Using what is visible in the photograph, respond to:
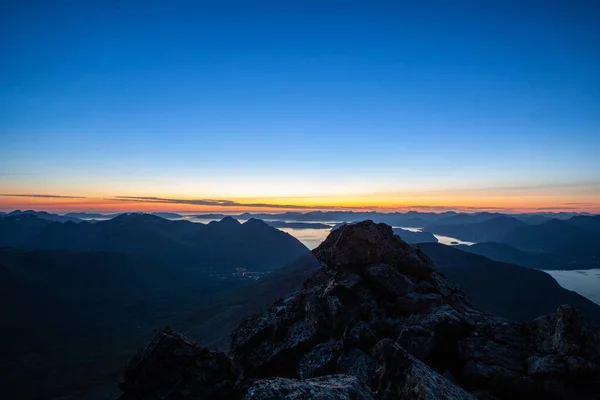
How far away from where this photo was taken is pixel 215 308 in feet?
579

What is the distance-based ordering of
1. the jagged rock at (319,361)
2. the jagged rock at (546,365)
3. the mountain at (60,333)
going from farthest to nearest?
1. the mountain at (60,333)
2. the jagged rock at (319,361)
3. the jagged rock at (546,365)

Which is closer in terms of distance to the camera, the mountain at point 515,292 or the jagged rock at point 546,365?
the jagged rock at point 546,365

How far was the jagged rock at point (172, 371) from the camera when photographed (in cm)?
1823

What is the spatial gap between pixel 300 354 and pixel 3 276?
747 ft

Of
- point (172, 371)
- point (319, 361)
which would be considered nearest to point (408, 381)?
point (319, 361)

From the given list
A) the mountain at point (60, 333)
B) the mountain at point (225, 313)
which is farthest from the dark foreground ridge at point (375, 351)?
the mountain at point (60, 333)

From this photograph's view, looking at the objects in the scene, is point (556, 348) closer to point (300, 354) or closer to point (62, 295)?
point (300, 354)

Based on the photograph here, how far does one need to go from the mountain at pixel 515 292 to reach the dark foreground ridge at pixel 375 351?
140m

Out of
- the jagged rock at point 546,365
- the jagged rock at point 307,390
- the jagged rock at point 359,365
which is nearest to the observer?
the jagged rock at point 307,390

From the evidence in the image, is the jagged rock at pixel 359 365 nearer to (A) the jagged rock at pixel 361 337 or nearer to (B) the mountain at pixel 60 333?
(A) the jagged rock at pixel 361 337

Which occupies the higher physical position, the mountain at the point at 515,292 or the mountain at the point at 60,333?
the mountain at the point at 515,292

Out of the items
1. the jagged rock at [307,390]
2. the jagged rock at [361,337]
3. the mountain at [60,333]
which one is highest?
the jagged rock at [307,390]

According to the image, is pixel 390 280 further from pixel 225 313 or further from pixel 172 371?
pixel 225 313

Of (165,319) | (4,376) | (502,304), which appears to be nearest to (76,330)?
(165,319)
